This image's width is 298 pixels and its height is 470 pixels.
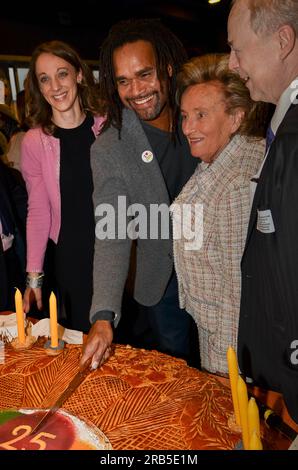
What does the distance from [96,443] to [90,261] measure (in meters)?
1.66

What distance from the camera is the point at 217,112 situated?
191cm

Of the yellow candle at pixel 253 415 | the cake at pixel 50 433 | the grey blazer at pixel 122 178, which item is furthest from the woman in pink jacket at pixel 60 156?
the yellow candle at pixel 253 415

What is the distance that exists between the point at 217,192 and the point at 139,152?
1.75 feet

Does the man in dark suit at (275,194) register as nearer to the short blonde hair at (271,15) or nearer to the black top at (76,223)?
the short blonde hair at (271,15)

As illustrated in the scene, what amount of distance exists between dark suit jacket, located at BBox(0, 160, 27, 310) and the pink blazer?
349 millimetres

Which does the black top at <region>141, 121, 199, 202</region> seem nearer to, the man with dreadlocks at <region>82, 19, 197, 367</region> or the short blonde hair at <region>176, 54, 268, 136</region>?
the man with dreadlocks at <region>82, 19, 197, 367</region>

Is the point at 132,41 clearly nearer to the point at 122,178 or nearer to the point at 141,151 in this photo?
the point at 141,151

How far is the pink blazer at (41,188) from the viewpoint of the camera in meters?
2.72

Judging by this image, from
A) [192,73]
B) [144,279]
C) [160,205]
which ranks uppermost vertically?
[192,73]

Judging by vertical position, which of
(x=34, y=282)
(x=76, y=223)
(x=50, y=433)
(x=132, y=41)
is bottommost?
(x=50, y=433)

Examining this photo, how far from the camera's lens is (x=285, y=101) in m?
1.42

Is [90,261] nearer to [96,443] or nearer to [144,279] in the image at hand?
[144,279]

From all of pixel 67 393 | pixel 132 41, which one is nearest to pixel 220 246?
pixel 67 393

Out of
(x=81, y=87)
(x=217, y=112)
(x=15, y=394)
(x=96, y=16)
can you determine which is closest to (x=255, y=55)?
(x=217, y=112)
